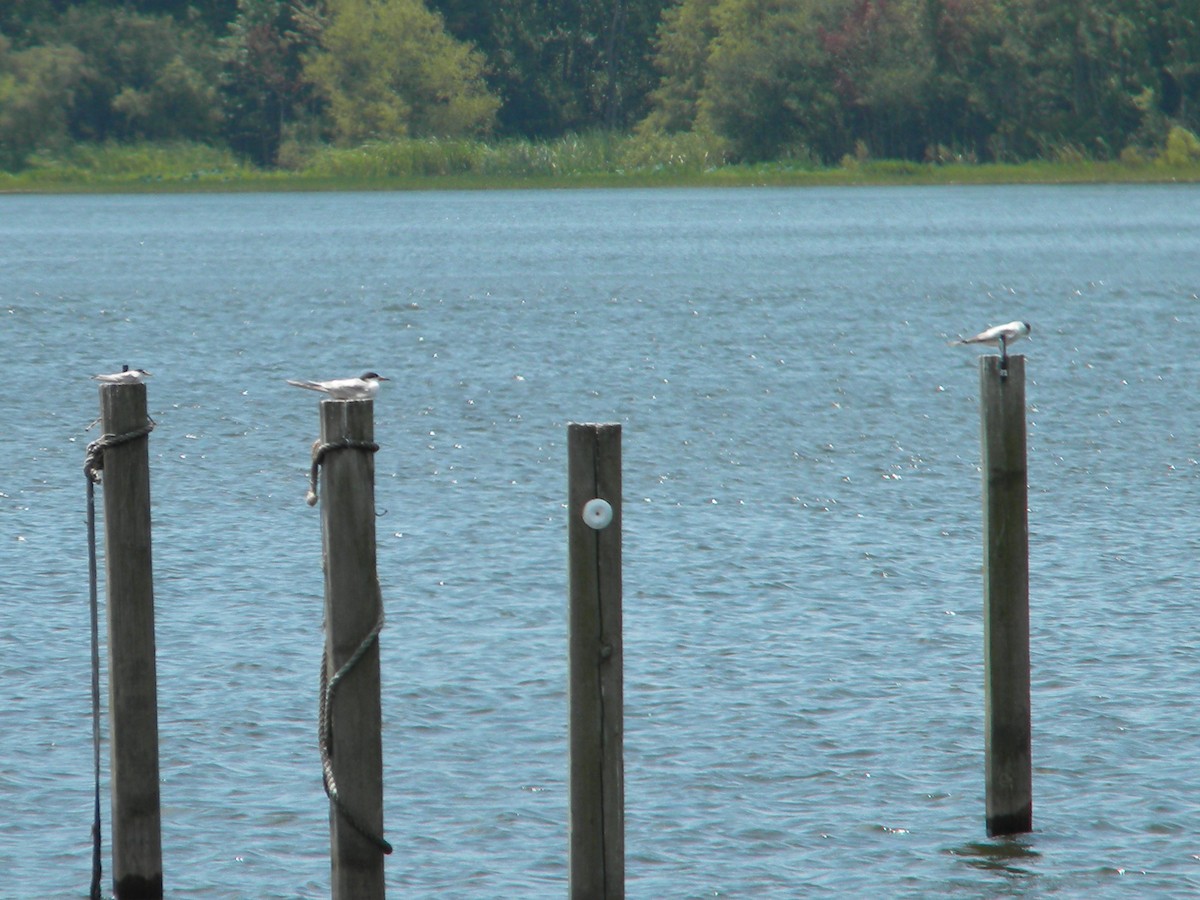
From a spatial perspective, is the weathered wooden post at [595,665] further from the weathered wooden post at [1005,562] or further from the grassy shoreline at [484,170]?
the grassy shoreline at [484,170]

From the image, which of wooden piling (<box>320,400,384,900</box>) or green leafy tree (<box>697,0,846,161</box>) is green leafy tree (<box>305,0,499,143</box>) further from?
wooden piling (<box>320,400,384,900</box>)

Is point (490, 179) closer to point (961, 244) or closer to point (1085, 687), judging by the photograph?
point (961, 244)

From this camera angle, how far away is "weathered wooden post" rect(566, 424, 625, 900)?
8148 millimetres

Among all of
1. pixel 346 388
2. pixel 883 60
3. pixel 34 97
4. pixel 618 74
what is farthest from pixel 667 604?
pixel 618 74

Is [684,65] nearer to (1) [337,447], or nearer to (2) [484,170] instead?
(2) [484,170]

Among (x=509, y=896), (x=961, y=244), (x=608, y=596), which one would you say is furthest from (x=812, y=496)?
(x=961, y=244)

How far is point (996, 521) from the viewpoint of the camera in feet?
31.8

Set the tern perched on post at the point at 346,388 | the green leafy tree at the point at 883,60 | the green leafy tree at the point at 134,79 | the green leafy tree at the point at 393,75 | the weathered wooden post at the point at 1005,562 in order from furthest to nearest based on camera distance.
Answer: the green leafy tree at the point at 393,75 → the green leafy tree at the point at 134,79 → the green leafy tree at the point at 883,60 → the tern perched on post at the point at 346,388 → the weathered wooden post at the point at 1005,562

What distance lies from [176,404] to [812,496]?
40.1 feet

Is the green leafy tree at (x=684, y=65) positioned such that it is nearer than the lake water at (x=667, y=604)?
No

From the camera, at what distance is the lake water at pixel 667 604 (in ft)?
35.8

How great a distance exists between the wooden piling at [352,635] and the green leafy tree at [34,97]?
351 feet

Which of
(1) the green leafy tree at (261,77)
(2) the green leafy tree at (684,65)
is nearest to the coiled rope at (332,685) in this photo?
(2) the green leafy tree at (684,65)

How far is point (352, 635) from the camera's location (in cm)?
801
